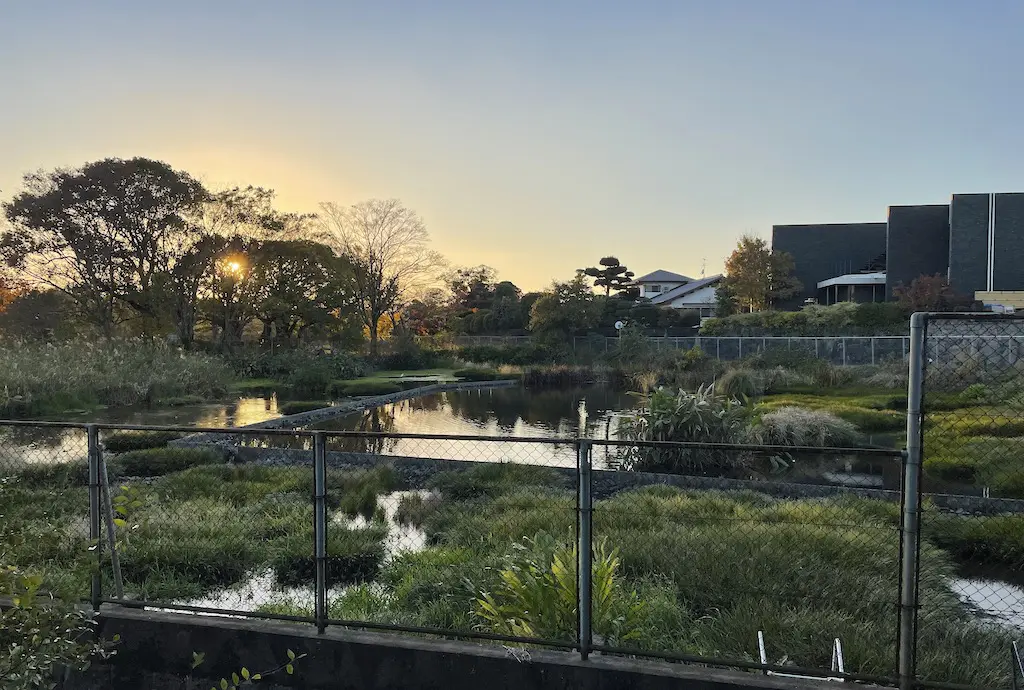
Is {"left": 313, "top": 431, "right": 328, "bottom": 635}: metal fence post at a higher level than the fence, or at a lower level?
higher

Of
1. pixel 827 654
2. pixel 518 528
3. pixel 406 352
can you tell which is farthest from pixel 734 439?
Answer: pixel 406 352

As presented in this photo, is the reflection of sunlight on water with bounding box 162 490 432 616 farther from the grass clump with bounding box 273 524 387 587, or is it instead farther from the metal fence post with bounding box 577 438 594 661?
the metal fence post with bounding box 577 438 594 661

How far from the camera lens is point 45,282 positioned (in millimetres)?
29266

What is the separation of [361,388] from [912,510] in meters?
20.5

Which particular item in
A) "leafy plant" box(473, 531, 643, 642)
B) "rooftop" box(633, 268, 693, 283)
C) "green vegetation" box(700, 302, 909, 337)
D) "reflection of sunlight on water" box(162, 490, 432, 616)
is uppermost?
"rooftop" box(633, 268, 693, 283)

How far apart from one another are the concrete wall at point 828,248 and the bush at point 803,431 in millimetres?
29407

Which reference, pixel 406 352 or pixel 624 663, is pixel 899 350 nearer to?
pixel 406 352

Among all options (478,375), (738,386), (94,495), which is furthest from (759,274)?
(94,495)

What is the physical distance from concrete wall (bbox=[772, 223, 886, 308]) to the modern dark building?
0.05m

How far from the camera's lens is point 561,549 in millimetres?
4484

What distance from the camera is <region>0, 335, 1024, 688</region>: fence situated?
357cm

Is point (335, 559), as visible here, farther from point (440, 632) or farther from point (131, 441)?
point (131, 441)

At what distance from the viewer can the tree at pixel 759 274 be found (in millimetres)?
38281

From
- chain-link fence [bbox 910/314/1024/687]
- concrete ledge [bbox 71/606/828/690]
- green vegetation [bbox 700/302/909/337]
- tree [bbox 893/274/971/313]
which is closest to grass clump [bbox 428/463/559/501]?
chain-link fence [bbox 910/314/1024/687]
